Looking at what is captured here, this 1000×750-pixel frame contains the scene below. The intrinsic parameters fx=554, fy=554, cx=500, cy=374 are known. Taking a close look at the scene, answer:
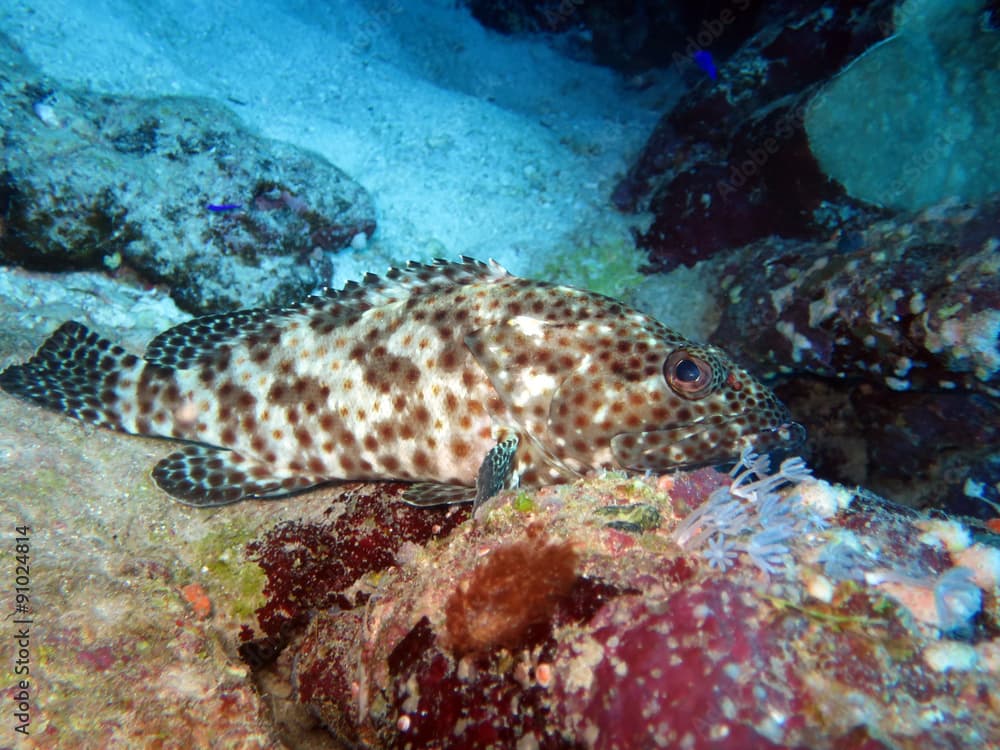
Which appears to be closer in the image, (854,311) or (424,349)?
(424,349)

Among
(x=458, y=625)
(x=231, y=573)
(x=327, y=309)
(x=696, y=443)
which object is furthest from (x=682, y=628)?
(x=327, y=309)

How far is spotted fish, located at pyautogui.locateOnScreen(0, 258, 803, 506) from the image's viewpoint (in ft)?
11.3

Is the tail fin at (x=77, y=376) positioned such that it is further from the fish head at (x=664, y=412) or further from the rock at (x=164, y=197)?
the fish head at (x=664, y=412)

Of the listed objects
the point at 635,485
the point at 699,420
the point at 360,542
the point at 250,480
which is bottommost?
the point at 250,480

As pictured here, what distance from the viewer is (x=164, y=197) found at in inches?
246

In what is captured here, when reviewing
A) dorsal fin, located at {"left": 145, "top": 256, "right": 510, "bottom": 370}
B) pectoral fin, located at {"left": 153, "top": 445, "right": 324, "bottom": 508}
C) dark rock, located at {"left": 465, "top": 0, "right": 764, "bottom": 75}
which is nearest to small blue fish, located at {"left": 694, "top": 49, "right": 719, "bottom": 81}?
dark rock, located at {"left": 465, "top": 0, "right": 764, "bottom": 75}

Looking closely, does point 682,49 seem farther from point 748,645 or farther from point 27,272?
point 748,645

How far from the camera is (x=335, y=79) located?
32.9ft

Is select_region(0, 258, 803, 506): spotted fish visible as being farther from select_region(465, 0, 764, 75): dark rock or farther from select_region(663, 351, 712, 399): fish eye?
select_region(465, 0, 764, 75): dark rock

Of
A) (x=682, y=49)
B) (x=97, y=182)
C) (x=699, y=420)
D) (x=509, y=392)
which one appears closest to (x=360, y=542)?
(x=509, y=392)

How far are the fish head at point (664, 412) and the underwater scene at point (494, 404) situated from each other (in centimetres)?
3

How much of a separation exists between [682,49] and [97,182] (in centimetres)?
1309

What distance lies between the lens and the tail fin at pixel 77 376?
4.22 meters

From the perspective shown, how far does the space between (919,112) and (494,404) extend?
6.26 metres
